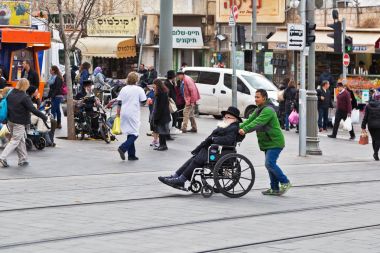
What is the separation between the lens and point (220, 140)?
581 inches

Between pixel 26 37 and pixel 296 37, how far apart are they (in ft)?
30.5

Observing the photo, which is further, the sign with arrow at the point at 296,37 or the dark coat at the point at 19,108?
the sign with arrow at the point at 296,37

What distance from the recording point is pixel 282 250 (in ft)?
34.1

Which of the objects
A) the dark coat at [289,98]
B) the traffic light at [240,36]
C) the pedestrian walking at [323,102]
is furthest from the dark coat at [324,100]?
the traffic light at [240,36]

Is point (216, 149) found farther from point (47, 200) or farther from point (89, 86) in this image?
point (89, 86)

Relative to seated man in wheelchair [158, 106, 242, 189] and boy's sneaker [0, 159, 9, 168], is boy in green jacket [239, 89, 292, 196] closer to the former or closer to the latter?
seated man in wheelchair [158, 106, 242, 189]

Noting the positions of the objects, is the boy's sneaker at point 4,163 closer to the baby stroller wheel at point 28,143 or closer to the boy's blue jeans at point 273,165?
the baby stroller wheel at point 28,143

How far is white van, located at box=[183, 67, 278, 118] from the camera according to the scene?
32.7m

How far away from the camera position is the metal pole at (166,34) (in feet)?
86.3

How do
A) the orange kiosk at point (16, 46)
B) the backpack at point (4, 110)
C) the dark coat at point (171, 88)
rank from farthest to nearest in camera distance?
the orange kiosk at point (16, 46), the dark coat at point (171, 88), the backpack at point (4, 110)

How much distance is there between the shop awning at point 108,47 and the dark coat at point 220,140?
37789 millimetres

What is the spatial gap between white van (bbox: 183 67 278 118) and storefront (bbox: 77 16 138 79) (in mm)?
18977

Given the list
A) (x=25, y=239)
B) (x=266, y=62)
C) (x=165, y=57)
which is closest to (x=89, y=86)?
(x=165, y=57)

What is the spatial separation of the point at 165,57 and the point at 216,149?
1191cm
